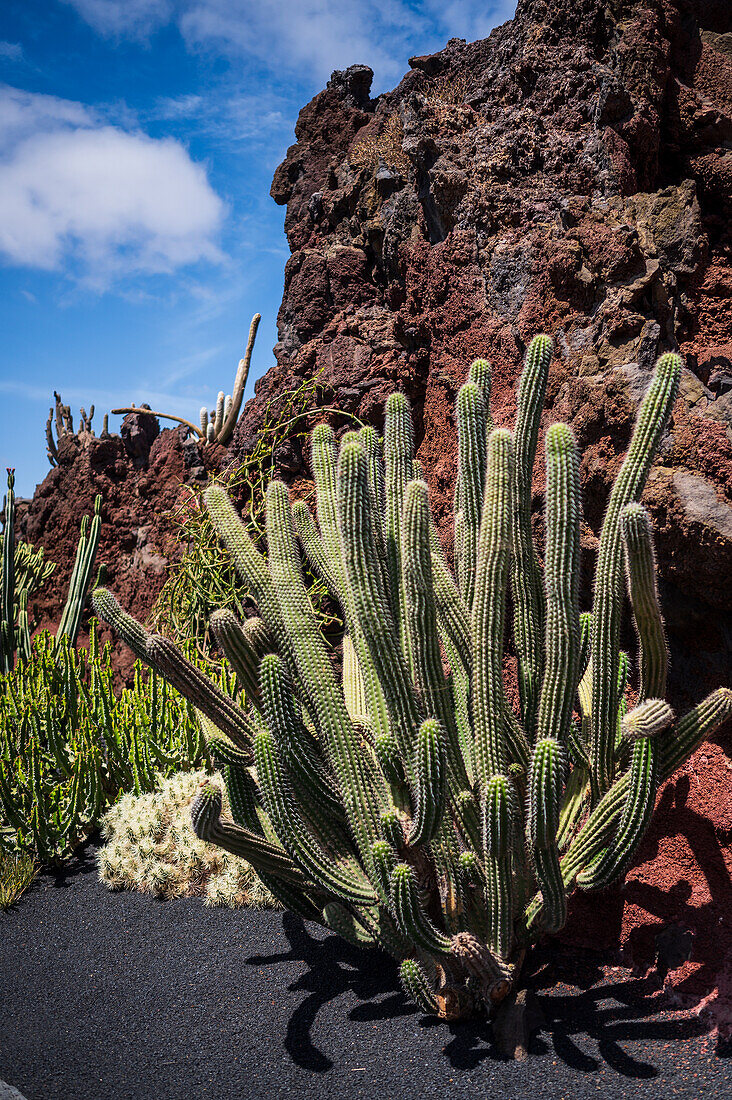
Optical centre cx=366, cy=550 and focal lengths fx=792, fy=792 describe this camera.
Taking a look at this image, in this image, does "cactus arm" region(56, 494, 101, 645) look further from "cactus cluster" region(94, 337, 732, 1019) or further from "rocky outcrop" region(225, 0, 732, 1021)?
"cactus cluster" region(94, 337, 732, 1019)

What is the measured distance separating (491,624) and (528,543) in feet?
1.55

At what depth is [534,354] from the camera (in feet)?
9.49

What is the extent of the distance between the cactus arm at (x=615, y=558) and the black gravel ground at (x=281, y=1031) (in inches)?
35.4

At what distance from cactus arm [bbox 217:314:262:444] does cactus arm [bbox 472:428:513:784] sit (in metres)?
4.66

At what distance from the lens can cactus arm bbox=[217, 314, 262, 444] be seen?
690 centimetres

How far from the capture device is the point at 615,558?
103 inches

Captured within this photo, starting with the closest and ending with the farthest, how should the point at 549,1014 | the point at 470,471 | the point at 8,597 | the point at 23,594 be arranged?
1. the point at 549,1014
2. the point at 470,471
3. the point at 8,597
4. the point at 23,594

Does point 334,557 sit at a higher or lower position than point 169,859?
higher

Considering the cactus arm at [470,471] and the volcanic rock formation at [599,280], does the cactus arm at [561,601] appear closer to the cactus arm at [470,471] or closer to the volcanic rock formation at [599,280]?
the cactus arm at [470,471]

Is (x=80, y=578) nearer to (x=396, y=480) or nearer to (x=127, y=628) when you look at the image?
(x=127, y=628)

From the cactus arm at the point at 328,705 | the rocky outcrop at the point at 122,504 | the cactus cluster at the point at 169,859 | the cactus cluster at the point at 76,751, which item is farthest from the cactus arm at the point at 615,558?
the rocky outcrop at the point at 122,504

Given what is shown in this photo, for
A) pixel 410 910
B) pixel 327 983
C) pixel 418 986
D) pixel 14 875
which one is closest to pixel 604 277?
pixel 410 910

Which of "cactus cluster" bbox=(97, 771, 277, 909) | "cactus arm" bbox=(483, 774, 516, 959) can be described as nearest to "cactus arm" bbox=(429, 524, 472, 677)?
"cactus arm" bbox=(483, 774, 516, 959)

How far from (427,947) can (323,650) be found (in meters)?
1.00
